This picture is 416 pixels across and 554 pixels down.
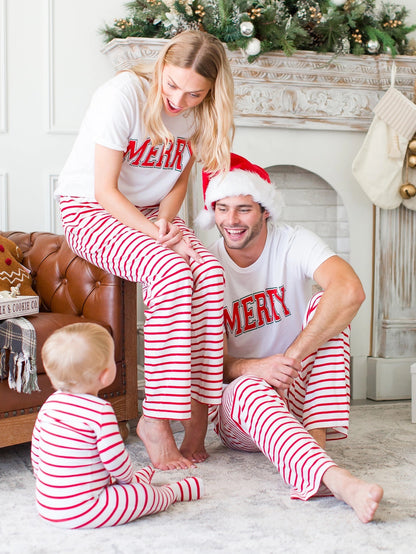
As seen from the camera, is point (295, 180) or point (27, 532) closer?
point (27, 532)

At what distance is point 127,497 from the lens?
1.54 meters

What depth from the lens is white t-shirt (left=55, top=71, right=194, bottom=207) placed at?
203 centimetres

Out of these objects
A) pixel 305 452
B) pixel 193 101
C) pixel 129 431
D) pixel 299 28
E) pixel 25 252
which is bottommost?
pixel 129 431

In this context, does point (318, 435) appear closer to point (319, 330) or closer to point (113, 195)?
point (319, 330)

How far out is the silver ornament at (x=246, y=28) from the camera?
274 centimetres

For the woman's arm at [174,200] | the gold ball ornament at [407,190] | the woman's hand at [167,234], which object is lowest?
the woman's hand at [167,234]

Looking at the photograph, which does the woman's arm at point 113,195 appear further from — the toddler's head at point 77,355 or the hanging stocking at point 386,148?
the hanging stocking at point 386,148

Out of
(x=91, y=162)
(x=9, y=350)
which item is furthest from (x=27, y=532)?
(x=91, y=162)

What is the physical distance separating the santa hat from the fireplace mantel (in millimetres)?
837

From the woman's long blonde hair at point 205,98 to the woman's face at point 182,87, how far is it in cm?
1

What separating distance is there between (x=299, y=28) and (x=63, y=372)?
1952 mm

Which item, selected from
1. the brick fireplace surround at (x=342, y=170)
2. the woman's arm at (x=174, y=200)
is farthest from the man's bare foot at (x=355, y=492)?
the brick fireplace surround at (x=342, y=170)

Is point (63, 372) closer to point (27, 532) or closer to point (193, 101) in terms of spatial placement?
point (27, 532)

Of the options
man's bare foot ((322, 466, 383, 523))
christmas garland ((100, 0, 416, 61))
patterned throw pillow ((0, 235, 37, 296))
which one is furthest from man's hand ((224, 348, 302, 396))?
christmas garland ((100, 0, 416, 61))
